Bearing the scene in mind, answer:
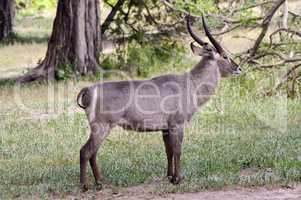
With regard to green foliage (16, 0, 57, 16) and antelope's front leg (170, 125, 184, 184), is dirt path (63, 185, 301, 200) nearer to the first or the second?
antelope's front leg (170, 125, 184, 184)

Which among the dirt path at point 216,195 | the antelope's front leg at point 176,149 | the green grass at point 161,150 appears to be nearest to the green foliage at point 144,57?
the green grass at point 161,150

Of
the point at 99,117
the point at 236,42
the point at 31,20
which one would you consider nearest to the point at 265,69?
the point at 99,117

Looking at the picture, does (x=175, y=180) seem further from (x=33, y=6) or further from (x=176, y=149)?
(x=33, y=6)

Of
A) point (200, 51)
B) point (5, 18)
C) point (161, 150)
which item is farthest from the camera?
Result: point (5, 18)

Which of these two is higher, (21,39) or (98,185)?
(21,39)

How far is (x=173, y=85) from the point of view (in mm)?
7711

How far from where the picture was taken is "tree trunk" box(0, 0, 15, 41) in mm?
27247

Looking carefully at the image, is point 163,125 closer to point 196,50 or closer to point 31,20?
point 196,50

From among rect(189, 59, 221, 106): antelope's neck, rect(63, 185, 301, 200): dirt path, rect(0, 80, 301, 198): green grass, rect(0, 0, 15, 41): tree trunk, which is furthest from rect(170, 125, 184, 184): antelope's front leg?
rect(0, 0, 15, 41): tree trunk

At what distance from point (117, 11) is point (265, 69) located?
6380 mm

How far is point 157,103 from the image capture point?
750 cm

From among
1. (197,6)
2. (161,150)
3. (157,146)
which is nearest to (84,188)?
(161,150)

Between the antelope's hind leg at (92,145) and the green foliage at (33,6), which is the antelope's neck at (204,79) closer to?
the antelope's hind leg at (92,145)

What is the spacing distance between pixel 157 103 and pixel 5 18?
21169mm
